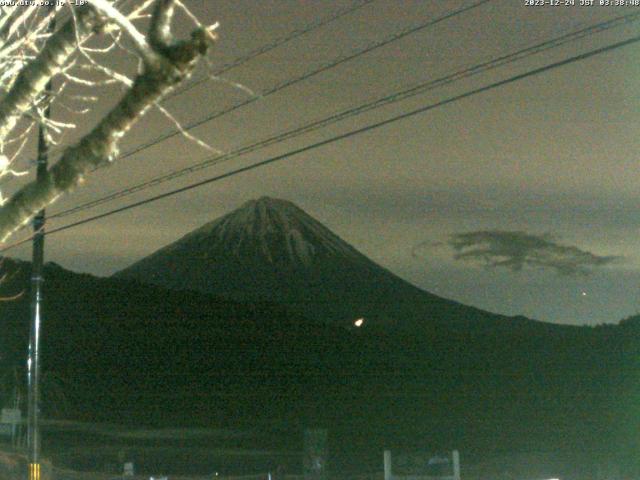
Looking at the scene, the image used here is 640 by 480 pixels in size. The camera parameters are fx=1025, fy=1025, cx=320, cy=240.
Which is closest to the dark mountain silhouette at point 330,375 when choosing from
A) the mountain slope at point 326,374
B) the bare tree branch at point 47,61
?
the mountain slope at point 326,374

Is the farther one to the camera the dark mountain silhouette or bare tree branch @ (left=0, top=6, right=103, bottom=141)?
the dark mountain silhouette

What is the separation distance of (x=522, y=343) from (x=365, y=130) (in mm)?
123062

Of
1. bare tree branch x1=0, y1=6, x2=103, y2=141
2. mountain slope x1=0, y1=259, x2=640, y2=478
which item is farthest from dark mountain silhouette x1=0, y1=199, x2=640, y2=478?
bare tree branch x1=0, y1=6, x2=103, y2=141

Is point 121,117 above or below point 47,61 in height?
below

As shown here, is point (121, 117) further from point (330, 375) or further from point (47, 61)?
point (330, 375)

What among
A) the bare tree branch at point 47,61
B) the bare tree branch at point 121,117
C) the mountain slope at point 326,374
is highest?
the mountain slope at point 326,374

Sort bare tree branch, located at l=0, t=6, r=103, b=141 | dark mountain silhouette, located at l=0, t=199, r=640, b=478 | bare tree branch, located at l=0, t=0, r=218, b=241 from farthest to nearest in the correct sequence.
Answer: dark mountain silhouette, located at l=0, t=199, r=640, b=478 → bare tree branch, located at l=0, t=6, r=103, b=141 → bare tree branch, located at l=0, t=0, r=218, b=241

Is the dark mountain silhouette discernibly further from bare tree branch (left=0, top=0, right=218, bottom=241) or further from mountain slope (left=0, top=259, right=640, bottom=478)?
bare tree branch (left=0, top=0, right=218, bottom=241)

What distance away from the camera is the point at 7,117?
15.7 feet

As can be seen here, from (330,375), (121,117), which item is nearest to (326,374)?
(330,375)

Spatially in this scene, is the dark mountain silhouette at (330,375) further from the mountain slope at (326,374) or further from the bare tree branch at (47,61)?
the bare tree branch at (47,61)

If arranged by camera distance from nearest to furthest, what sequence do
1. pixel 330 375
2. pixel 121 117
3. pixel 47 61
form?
1. pixel 121 117
2. pixel 47 61
3. pixel 330 375

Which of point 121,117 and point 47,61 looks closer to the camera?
point 121,117

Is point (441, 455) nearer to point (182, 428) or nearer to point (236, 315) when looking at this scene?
point (182, 428)
